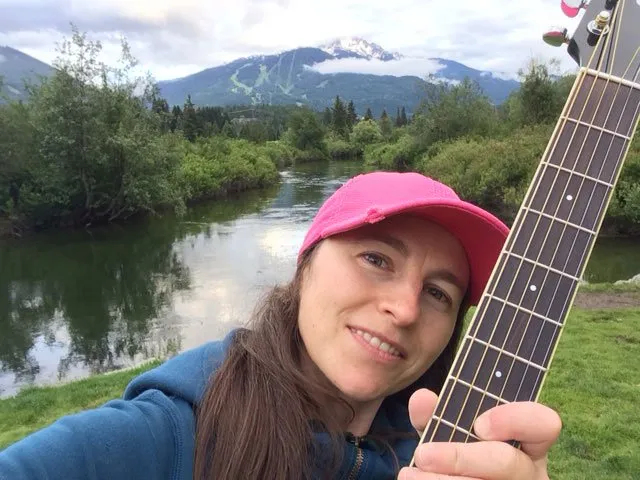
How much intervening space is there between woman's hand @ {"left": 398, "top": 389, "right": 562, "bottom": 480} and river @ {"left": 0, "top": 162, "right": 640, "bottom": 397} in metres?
5.21

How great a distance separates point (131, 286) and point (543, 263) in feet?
49.0

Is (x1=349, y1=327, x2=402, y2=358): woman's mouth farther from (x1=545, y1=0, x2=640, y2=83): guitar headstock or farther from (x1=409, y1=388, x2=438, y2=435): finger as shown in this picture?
(x1=545, y1=0, x2=640, y2=83): guitar headstock

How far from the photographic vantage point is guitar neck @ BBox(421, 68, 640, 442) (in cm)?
116

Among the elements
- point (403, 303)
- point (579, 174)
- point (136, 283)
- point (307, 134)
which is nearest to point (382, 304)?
point (403, 303)

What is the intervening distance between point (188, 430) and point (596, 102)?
121 cm

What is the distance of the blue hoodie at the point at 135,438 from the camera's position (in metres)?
1.04

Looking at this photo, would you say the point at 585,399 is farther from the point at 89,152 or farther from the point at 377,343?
the point at 89,152

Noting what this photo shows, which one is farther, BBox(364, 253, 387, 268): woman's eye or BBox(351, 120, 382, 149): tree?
BBox(351, 120, 382, 149): tree

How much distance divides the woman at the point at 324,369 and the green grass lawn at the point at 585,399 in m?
3.33

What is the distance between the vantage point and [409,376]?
1.33 metres

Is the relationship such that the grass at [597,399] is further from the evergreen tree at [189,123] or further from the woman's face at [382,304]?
the evergreen tree at [189,123]

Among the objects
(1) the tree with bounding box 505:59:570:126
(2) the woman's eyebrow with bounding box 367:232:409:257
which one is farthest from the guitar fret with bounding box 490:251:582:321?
(1) the tree with bounding box 505:59:570:126

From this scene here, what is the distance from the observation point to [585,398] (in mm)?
5305

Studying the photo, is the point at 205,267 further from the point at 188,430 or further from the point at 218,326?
the point at 188,430
